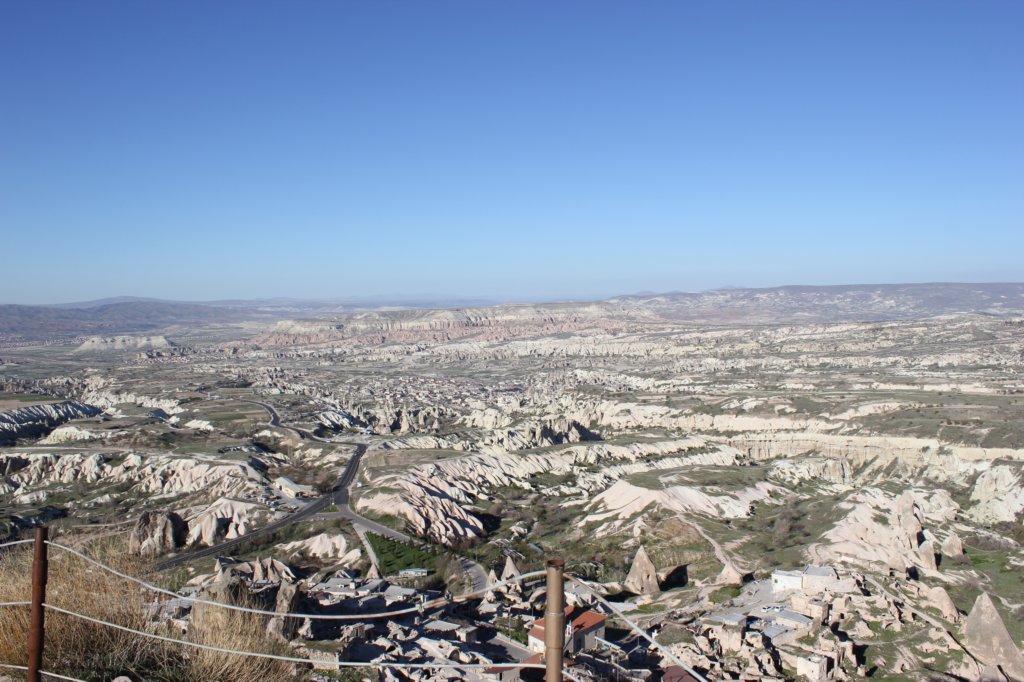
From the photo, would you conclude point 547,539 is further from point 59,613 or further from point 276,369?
point 276,369

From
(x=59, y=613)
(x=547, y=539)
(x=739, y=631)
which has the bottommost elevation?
(x=547, y=539)

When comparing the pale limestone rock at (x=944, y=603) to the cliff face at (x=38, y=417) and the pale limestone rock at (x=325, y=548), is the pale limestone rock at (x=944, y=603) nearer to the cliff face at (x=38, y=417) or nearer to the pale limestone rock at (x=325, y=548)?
the pale limestone rock at (x=325, y=548)

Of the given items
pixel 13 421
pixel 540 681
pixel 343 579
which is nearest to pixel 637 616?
pixel 540 681

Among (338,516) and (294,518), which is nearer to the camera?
(294,518)

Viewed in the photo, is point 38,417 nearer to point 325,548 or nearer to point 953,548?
point 325,548

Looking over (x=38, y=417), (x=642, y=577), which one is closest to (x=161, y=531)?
(x=642, y=577)

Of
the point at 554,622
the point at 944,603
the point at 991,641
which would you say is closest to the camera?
the point at 554,622

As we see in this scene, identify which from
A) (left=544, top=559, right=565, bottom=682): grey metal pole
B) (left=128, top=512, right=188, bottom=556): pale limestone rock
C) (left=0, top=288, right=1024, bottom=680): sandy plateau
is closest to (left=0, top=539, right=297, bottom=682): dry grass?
(left=0, top=288, right=1024, bottom=680): sandy plateau
